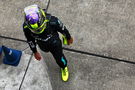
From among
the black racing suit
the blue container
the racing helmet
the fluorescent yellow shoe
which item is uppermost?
the racing helmet

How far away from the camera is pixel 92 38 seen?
4.89 meters

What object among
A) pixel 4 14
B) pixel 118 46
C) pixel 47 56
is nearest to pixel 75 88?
pixel 47 56

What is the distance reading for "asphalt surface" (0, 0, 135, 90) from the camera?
450 cm

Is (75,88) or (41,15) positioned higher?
(41,15)

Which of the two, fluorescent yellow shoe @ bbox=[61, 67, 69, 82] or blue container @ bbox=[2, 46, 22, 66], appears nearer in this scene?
fluorescent yellow shoe @ bbox=[61, 67, 69, 82]

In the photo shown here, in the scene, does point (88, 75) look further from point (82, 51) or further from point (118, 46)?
point (118, 46)

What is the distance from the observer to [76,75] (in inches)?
180

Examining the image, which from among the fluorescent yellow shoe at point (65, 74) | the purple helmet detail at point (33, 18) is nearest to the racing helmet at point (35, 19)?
the purple helmet detail at point (33, 18)

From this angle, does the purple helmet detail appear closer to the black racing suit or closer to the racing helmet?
the racing helmet

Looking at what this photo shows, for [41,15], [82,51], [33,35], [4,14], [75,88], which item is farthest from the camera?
[4,14]

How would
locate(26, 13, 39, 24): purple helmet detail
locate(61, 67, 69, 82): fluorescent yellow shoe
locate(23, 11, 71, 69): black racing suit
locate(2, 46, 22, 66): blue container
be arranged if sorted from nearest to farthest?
locate(26, 13, 39, 24): purple helmet detail
locate(23, 11, 71, 69): black racing suit
locate(61, 67, 69, 82): fluorescent yellow shoe
locate(2, 46, 22, 66): blue container

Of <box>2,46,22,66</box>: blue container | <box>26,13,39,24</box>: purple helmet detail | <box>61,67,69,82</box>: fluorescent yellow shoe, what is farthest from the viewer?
<box>2,46,22,66</box>: blue container

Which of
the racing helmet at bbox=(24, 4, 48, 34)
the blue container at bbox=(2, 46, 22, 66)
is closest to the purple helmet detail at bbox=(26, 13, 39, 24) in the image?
the racing helmet at bbox=(24, 4, 48, 34)

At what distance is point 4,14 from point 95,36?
212 cm
